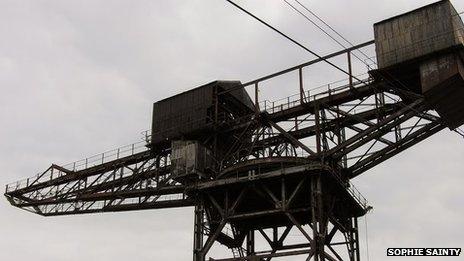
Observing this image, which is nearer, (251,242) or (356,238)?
(356,238)

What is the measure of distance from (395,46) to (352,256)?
13.8 m

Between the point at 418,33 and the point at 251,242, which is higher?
the point at 418,33

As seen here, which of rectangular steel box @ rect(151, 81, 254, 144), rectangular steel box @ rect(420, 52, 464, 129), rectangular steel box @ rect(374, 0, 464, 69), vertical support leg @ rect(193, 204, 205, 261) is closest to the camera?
rectangular steel box @ rect(420, 52, 464, 129)

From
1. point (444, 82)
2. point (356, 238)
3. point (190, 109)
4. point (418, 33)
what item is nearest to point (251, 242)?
point (356, 238)

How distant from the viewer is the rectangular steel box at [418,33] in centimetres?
3828

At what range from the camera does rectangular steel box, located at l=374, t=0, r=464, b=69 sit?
1507 inches

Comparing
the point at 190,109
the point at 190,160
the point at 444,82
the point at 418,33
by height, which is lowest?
the point at 190,160

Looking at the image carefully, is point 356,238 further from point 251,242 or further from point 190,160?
point 190,160

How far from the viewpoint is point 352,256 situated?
1727 inches

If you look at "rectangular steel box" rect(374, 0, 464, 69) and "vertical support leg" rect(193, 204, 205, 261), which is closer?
"rectangular steel box" rect(374, 0, 464, 69)

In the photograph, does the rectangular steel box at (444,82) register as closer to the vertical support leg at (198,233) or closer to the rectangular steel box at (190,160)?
the rectangular steel box at (190,160)

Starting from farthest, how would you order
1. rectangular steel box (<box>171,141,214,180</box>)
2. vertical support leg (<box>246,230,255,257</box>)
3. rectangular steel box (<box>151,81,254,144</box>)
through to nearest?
1. rectangular steel box (<box>151,81,254,144</box>)
2. vertical support leg (<box>246,230,255,257</box>)
3. rectangular steel box (<box>171,141,214,180</box>)

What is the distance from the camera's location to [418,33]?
129 feet

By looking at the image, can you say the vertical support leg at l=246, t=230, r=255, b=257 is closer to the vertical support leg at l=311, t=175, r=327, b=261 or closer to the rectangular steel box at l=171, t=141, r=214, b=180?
the rectangular steel box at l=171, t=141, r=214, b=180
